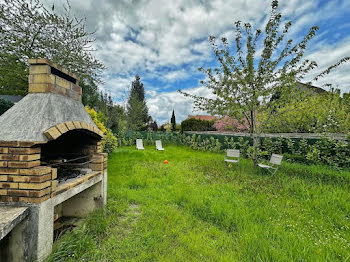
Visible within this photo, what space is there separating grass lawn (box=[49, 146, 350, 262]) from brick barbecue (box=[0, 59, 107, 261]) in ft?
1.54

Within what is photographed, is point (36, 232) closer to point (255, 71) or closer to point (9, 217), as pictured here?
point (9, 217)

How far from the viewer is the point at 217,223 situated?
2873mm

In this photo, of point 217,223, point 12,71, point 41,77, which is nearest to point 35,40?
point 12,71

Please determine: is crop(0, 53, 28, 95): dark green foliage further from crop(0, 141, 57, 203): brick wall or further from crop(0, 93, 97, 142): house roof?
crop(0, 141, 57, 203): brick wall

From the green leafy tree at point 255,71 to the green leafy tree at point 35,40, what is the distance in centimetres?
737

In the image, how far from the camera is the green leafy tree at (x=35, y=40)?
25.2 ft

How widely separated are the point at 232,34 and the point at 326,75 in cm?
365

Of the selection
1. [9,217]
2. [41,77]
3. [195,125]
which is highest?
[195,125]

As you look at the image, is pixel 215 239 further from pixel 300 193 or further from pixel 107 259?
pixel 300 193

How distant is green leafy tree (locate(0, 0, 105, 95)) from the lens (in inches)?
303

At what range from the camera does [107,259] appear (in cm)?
202

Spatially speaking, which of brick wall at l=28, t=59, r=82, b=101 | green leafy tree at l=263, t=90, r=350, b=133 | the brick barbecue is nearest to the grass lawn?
the brick barbecue

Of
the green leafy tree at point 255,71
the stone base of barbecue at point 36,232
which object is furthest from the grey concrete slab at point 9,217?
the green leafy tree at point 255,71

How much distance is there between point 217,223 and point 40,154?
306 centimetres
